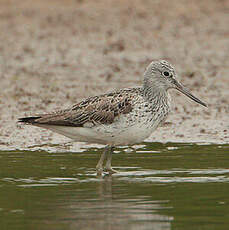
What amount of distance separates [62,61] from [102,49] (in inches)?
68.5

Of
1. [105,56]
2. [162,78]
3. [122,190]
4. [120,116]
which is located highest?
[105,56]

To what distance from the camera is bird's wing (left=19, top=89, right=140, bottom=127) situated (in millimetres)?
11273

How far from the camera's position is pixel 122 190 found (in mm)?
10227

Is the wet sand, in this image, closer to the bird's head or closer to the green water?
the green water

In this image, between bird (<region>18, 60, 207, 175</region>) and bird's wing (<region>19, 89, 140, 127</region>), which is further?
bird's wing (<region>19, 89, 140, 127</region>)

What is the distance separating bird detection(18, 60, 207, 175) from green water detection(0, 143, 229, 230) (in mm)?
504

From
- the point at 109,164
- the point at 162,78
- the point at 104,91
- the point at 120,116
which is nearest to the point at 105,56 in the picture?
the point at 104,91

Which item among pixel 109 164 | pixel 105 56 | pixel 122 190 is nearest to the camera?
pixel 122 190

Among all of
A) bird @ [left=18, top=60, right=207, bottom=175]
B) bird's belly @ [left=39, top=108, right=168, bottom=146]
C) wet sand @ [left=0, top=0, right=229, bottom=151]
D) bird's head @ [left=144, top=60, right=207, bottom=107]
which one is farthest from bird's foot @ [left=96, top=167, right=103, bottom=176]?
wet sand @ [left=0, top=0, right=229, bottom=151]

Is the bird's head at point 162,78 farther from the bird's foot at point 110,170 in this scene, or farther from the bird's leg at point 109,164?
the bird's foot at point 110,170

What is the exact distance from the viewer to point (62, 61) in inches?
857

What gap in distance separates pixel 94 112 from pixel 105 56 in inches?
429

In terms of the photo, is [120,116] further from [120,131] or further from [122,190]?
[122,190]

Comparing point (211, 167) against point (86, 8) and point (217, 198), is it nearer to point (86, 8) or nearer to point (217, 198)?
point (217, 198)
